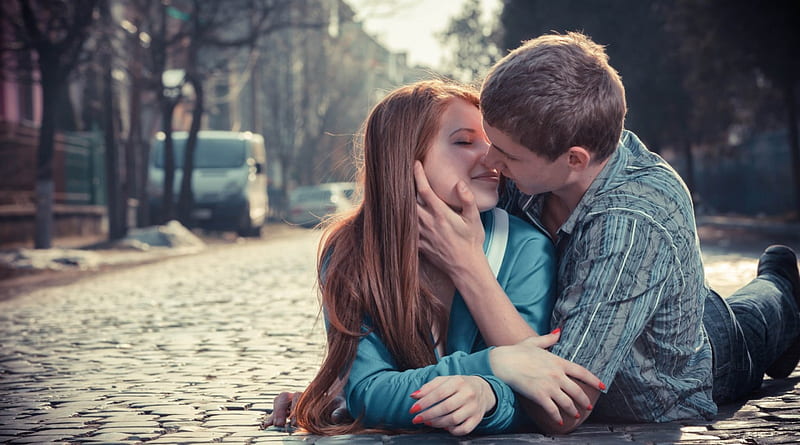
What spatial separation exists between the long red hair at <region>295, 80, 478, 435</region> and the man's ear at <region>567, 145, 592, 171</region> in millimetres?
527

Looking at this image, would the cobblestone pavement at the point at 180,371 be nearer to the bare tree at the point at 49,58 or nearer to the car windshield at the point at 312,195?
the bare tree at the point at 49,58

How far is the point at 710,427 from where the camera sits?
3645 mm

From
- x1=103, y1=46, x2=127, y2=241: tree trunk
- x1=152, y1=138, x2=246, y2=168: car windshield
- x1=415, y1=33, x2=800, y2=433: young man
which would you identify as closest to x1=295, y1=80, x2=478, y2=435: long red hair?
x1=415, y1=33, x2=800, y2=433: young man

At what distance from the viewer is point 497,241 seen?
3.60 m

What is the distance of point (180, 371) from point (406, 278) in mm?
2704

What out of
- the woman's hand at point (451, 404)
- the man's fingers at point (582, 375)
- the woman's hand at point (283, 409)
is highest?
the man's fingers at point (582, 375)

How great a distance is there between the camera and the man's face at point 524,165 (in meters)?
3.27

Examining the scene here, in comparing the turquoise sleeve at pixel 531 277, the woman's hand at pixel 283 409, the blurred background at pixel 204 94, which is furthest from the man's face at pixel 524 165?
the blurred background at pixel 204 94

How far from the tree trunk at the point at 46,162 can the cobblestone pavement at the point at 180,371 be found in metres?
4.69

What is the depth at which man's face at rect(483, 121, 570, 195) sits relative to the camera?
129 inches

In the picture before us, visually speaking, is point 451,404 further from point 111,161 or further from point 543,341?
point 111,161

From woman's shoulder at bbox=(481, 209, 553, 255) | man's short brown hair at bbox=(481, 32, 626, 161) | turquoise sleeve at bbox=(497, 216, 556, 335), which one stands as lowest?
turquoise sleeve at bbox=(497, 216, 556, 335)

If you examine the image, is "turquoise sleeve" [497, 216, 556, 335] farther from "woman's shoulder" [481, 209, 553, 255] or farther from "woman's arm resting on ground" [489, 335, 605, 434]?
"woman's arm resting on ground" [489, 335, 605, 434]

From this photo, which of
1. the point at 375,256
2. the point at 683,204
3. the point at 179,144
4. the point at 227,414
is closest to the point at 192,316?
the point at 227,414
